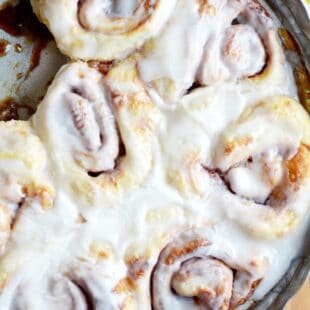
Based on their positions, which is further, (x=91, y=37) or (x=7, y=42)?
(x=7, y=42)

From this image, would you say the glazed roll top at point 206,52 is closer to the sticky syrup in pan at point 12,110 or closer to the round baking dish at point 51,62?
the round baking dish at point 51,62

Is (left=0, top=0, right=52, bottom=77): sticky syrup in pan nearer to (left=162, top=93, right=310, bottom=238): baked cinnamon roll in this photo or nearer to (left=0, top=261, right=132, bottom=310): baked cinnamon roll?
(left=162, top=93, right=310, bottom=238): baked cinnamon roll

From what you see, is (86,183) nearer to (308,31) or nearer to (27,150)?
(27,150)

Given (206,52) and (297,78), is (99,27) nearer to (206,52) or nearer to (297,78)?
(206,52)

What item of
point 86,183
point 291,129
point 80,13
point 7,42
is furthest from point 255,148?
point 7,42

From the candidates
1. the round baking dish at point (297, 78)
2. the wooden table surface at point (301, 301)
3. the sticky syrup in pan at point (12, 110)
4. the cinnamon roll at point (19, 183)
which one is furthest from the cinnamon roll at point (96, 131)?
the wooden table surface at point (301, 301)

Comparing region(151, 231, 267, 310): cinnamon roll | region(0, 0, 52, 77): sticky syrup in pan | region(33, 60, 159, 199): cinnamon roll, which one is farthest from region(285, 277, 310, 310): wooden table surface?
region(0, 0, 52, 77): sticky syrup in pan
